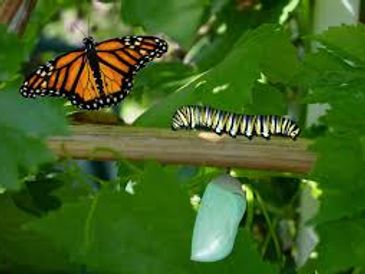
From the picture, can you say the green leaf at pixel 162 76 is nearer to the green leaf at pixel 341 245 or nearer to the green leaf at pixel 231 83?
the green leaf at pixel 231 83

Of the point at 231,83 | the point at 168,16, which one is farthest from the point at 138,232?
the point at 168,16

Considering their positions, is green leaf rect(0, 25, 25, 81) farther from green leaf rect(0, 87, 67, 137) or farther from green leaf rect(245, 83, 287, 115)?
green leaf rect(245, 83, 287, 115)

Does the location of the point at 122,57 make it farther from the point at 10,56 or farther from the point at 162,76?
the point at 162,76

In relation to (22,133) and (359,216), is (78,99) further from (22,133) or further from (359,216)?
(359,216)

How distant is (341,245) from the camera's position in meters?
0.74

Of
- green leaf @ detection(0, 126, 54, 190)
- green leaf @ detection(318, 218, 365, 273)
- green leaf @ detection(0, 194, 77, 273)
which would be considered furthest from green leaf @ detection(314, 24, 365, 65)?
green leaf @ detection(0, 194, 77, 273)

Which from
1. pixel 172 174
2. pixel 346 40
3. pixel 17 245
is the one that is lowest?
→ pixel 17 245

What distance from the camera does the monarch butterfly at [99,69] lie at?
31.6 inches

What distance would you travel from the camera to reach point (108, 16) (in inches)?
81.2

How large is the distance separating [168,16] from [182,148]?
1.03 ft

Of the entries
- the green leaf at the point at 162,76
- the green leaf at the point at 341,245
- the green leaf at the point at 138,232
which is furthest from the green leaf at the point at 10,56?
the green leaf at the point at 162,76

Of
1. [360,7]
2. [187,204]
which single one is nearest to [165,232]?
[187,204]

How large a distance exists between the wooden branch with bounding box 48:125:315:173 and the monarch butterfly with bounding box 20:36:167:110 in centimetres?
10

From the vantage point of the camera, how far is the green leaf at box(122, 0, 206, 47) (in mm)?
973
